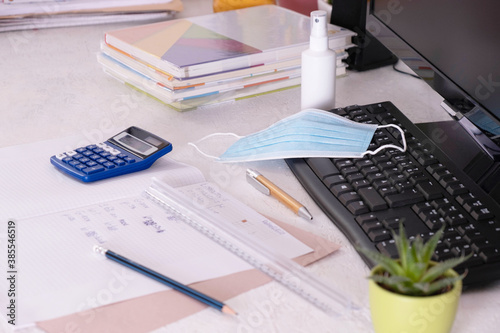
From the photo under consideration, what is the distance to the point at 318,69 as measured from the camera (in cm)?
86

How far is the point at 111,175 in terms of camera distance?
0.77 meters

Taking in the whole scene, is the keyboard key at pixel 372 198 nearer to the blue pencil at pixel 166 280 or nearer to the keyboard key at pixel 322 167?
the keyboard key at pixel 322 167

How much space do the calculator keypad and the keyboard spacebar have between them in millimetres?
317

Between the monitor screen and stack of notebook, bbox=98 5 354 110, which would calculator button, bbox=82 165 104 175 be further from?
the monitor screen

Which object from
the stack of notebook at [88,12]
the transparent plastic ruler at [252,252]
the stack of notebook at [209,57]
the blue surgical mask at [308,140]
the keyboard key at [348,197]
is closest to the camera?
the transparent plastic ruler at [252,252]

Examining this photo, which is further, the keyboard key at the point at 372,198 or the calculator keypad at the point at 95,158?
the calculator keypad at the point at 95,158

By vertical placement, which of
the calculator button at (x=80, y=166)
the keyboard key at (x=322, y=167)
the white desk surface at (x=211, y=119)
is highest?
the keyboard key at (x=322, y=167)

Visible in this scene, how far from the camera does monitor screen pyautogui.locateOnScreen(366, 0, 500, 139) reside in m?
0.72

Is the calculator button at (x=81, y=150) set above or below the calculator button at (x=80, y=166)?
below

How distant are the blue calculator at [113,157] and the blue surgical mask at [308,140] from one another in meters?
0.09

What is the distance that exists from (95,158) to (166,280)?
271 millimetres

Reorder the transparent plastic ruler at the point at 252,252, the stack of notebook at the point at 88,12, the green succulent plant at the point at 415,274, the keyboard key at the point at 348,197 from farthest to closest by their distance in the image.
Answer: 1. the stack of notebook at the point at 88,12
2. the keyboard key at the point at 348,197
3. the transparent plastic ruler at the point at 252,252
4. the green succulent plant at the point at 415,274

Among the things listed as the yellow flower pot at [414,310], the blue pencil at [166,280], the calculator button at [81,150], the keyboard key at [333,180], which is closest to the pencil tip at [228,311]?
the blue pencil at [166,280]

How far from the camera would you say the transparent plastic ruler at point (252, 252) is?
0.56 meters
